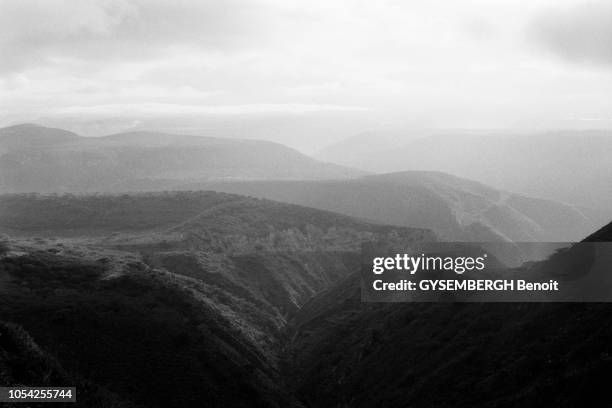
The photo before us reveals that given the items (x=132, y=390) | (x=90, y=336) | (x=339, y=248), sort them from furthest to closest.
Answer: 1. (x=339, y=248)
2. (x=90, y=336)
3. (x=132, y=390)

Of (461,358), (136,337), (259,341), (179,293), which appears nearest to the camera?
(461,358)

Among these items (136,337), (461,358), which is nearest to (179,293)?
(136,337)

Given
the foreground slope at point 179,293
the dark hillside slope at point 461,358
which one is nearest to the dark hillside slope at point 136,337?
the foreground slope at point 179,293

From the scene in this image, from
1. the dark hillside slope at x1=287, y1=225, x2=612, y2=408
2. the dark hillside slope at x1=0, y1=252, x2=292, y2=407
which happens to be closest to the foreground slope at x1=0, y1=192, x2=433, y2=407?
the dark hillside slope at x1=0, y1=252, x2=292, y2=407

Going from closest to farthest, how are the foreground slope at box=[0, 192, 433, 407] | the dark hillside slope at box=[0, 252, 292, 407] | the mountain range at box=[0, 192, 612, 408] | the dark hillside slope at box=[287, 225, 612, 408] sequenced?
the dark hillside slope at box=[287, 225, 612, 408]
the mountain range at box=[0, 192, 612, 408]
the dark hillside slope at box=[0, 252, 292, 407]
the foreground slope at box=[0, 192, 433, 407]

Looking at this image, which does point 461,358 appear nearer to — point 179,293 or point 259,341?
point 259,341

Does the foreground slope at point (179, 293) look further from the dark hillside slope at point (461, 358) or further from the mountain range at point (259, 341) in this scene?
the dark hillside slope at point (461, 358)

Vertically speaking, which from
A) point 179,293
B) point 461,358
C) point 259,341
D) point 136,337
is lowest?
point 259,341

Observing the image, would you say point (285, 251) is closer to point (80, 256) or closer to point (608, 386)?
point (80, 256)

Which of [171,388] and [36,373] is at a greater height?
[36,373]

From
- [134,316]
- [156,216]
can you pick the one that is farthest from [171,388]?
[156,216]

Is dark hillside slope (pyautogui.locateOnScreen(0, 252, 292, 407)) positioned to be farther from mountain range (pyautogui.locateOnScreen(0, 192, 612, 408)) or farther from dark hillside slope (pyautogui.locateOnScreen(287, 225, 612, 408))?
dark hillside slope (pyautogui.locateOnScreen(287, 225, 612, 408))
